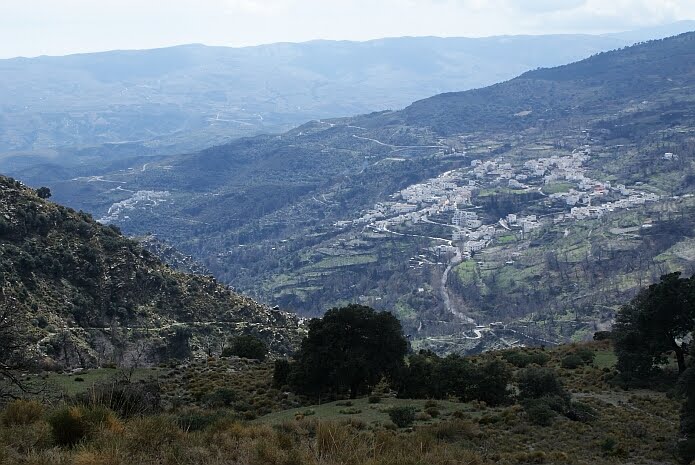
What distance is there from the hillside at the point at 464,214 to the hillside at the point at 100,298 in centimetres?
3168

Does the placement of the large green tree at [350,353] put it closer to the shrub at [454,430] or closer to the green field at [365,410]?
the green field at [365,410]

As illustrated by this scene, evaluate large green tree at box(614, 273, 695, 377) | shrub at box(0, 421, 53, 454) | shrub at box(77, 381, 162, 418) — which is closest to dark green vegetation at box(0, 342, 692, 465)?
shrub at box(0, 421, 53, 454)

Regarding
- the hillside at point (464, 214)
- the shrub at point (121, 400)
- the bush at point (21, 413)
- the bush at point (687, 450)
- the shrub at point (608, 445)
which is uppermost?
the bush at point (21, 413)

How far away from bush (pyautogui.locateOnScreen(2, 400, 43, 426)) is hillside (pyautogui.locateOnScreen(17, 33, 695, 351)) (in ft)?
188

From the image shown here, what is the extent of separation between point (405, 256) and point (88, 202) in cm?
9313

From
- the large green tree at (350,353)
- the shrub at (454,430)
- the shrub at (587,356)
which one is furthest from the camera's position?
the shrub at (587,356)

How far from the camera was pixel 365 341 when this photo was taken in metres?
20.8

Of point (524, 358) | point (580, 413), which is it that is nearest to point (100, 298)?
point (524, 358)

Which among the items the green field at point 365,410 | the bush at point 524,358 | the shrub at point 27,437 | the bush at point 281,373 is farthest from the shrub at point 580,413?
the shrub at point 27,437

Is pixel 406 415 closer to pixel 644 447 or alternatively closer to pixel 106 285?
pixel 644 447

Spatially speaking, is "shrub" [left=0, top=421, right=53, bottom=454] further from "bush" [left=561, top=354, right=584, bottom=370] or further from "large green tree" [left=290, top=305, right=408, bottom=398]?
"bush" [left=561, top=354, right=584, bottom=370]

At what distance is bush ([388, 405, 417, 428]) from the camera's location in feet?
49.0

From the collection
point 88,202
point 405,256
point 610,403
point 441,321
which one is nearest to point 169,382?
point 610,403

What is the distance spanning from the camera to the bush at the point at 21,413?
9.23 m
